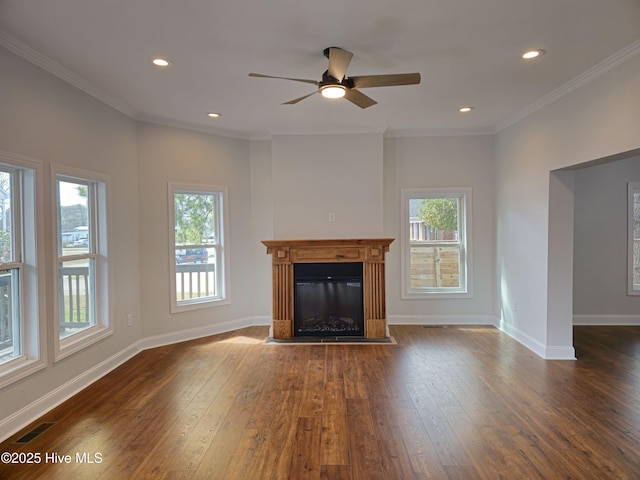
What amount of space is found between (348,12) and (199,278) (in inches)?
148

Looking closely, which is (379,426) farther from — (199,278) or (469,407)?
(199,278)

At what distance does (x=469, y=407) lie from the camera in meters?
2.86

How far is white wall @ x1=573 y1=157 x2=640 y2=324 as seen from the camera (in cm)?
510

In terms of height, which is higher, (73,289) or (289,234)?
(289,234)

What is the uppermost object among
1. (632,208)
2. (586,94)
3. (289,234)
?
(586,94)

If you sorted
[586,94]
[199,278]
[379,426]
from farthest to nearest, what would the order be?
[199,278] < [586,94] < [379,426]

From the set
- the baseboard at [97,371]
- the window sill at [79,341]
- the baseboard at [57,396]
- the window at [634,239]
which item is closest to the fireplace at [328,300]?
the baseboard at [97,371]

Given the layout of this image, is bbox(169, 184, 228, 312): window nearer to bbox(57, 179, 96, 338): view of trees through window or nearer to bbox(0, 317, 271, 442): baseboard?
bbox(0, 317, 271, 442): baseboard

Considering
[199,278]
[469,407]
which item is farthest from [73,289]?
[469,407]

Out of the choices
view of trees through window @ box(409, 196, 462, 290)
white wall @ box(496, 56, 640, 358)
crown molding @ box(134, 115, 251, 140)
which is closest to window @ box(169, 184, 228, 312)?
crown molding @ box(134, 115, 251, 140)

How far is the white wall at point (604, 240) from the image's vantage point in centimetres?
510

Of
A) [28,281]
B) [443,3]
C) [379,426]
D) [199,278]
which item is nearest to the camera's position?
[443,3]

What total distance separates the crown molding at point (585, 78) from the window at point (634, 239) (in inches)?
89.1

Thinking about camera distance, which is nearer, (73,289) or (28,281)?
(28,281)
